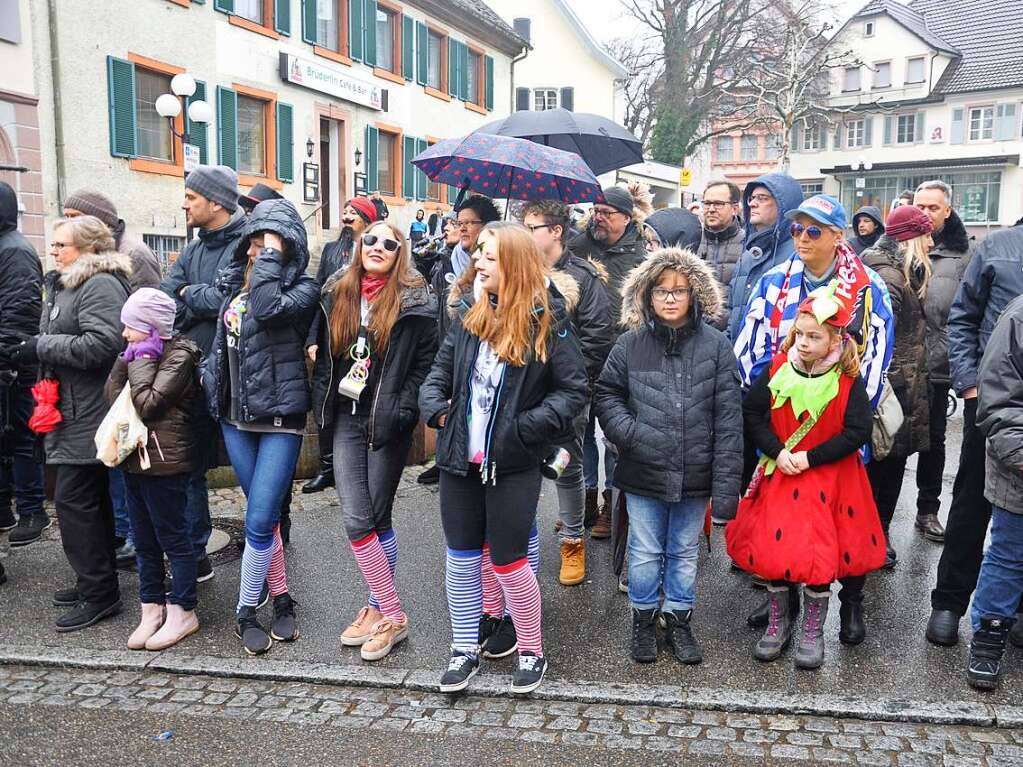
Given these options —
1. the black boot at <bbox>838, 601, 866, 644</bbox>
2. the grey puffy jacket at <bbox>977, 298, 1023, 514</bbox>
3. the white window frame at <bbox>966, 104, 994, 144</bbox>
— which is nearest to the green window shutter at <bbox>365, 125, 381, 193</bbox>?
the black boot at <bbox>838, 601, 866, 644</bbox>

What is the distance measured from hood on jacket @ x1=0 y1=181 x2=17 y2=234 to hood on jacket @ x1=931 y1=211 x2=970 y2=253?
5636 millimetres

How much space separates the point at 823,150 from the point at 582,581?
175ft

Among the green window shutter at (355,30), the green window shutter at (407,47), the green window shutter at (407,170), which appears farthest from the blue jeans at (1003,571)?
the green window shutter at (407,47)

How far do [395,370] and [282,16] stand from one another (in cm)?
1951

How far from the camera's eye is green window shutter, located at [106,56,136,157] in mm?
17359

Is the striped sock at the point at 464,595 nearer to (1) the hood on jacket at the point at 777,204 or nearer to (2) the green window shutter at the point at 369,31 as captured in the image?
(1) the hood on jacket at the point at 777,204

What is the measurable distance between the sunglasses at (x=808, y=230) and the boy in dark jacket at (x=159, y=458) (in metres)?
2.89

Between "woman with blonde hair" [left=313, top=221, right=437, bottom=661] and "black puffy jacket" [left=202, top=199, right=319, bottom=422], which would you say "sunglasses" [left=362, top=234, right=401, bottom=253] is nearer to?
"woman with blonde hair" [left=313, top=221, right=437, bottom=661]

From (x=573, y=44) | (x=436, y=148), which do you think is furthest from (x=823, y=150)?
(x=436, y=148)

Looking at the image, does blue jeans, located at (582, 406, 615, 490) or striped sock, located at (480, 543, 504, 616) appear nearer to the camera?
striped sock, located at (480, 543, 504, 616)

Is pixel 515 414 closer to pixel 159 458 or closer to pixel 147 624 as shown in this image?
pixel 159 458

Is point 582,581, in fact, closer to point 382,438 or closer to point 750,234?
point 382,438

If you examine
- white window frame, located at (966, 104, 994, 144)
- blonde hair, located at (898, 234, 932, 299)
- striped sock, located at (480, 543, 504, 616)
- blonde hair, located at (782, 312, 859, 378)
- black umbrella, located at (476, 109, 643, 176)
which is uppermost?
white window frame, located at (966, 104, 994, 144)

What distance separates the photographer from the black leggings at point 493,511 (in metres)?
4.14
